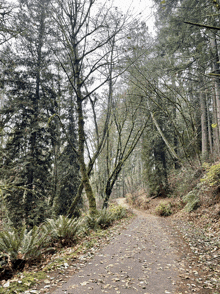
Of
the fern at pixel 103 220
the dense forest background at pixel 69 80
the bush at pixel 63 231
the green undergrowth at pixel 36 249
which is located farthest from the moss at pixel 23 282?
the fern at pixel 103 220

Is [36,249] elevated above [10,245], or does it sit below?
below

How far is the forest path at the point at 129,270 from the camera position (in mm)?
3084

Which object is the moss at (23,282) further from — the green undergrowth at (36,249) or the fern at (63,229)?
the fern at (63,229)

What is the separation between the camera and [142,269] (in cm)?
388

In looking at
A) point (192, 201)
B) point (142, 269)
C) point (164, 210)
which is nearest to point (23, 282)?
point (142, 269)

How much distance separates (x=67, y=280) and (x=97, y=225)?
4.07 meters

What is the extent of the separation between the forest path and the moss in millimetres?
448

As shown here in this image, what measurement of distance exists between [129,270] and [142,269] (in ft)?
1.00

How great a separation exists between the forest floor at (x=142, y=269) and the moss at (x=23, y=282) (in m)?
0.11

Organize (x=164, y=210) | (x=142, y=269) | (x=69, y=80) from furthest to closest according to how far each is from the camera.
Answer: (x=164, y=210)
(x=69, y=80)
(x=142, y=269)

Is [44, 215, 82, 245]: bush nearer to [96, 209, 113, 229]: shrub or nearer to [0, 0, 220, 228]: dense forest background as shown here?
[0, 0, 220, 228]: dense forest background

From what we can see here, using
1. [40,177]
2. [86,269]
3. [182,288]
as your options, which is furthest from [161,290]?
[40,177]

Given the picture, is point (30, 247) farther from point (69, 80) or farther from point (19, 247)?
point (69, 80)

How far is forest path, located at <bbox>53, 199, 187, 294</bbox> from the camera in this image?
3.08m
